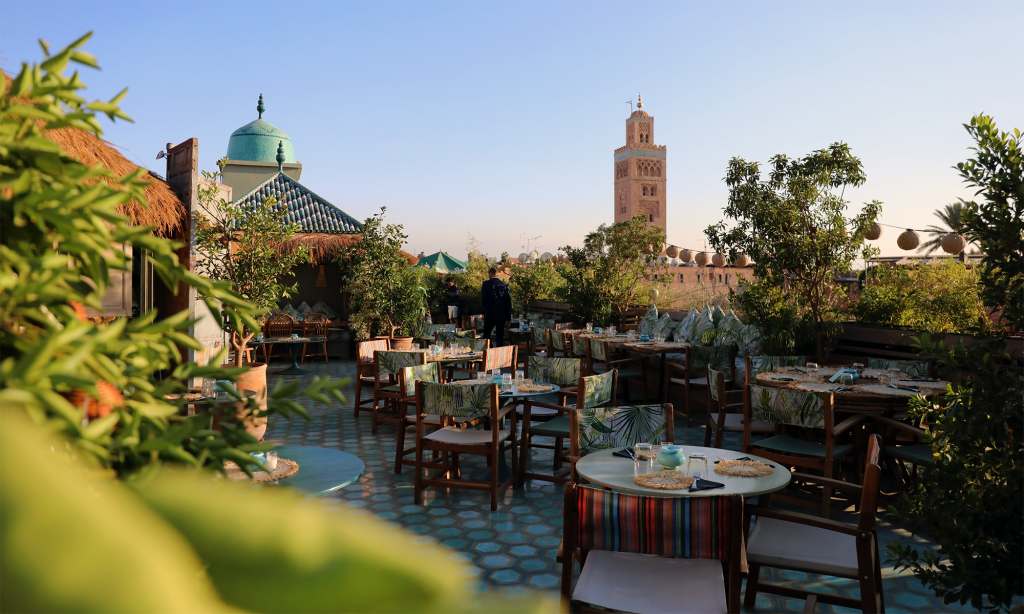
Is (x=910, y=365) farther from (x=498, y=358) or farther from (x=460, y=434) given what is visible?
(x=460, y=434)

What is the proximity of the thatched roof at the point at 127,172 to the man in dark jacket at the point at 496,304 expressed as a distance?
4.89 m

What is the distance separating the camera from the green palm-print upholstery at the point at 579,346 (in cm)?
911

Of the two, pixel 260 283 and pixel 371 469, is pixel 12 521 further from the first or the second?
pixel 260 283

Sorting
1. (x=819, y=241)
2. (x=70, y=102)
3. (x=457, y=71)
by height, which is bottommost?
(x=70, y=102)

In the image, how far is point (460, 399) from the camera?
16.0 feet

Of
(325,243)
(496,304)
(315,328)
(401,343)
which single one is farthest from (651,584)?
(325,243)

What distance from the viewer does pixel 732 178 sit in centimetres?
819

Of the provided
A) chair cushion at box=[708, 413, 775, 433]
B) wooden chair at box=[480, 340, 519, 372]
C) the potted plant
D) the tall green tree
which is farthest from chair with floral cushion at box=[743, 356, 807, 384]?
the potted plant

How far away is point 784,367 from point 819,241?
1.81 metres

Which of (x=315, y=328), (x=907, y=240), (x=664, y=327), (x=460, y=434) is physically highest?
(x=907, y=240)

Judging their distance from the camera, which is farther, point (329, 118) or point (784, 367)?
point (329, 118)

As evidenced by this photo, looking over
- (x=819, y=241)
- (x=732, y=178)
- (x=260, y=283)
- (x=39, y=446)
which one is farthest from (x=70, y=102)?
(x=732, y=178)

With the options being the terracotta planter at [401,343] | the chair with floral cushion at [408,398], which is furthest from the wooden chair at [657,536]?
the terracotta planter at [401,343]

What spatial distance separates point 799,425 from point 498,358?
122 inches
